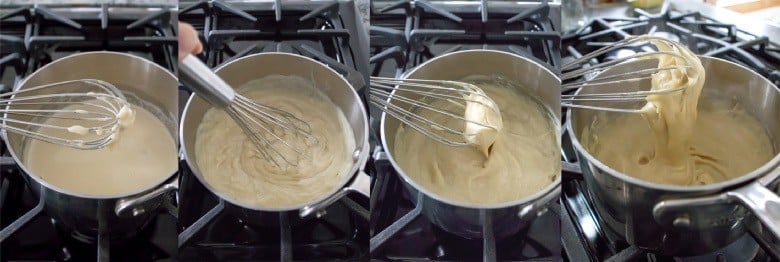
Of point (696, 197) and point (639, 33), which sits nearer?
point (696, 197)

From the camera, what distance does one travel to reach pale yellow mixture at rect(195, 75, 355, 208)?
1.81 feet

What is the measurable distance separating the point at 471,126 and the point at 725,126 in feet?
0.85

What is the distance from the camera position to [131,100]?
60 centimetres

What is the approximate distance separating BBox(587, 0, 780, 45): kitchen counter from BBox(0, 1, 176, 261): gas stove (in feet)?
1.38

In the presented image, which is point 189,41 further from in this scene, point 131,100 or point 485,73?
point 485,73

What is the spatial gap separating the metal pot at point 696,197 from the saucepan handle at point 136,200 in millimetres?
357

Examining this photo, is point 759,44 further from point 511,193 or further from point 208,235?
point 208,235

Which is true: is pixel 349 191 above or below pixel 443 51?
below

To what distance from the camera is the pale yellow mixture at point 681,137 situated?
58 centimetres

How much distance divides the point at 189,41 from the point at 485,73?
260mm

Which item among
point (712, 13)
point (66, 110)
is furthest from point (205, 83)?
point (712, 13)

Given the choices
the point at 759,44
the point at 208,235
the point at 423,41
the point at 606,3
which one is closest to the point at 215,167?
the point at 208,235

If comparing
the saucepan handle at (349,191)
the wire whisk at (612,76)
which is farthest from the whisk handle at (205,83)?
the wire whisk at (612,76)

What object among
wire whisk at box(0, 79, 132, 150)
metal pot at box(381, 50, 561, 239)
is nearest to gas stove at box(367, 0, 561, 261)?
metal pot at box(381, 50, 561, 239)
